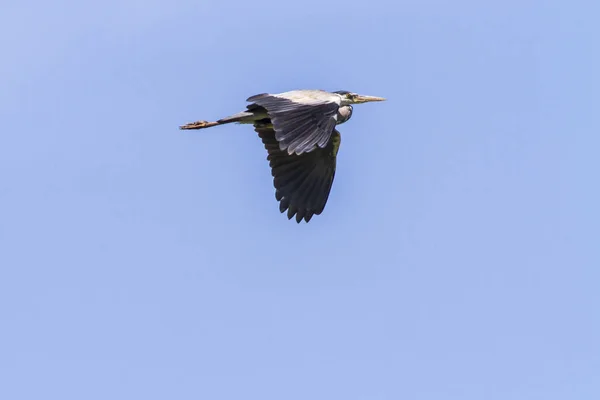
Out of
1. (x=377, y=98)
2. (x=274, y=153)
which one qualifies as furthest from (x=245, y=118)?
(x=377, y=98)

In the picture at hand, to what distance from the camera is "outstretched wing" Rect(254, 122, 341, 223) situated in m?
19.2

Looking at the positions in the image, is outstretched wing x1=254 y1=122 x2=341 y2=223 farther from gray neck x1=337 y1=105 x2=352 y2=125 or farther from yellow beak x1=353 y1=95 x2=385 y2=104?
yellow beak x1=353 y1=95 x2=385 y2=104

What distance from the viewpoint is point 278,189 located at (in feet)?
63.2

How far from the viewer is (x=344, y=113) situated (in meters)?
20.0

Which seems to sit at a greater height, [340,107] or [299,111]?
[340,107]

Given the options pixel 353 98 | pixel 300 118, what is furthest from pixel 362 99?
pixel 300 118

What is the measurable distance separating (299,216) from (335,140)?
4.04ft

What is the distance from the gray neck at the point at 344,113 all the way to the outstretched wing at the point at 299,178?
66 cm

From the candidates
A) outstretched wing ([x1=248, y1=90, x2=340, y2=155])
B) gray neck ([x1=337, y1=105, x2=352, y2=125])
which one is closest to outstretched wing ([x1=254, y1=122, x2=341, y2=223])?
gray neck ([x1=337, y1=105, x2=352, y2=125])

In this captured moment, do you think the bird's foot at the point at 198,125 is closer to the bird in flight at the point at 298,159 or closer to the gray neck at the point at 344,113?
the bird in flight at the point at 298,159

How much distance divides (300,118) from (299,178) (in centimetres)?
194

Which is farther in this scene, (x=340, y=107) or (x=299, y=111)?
(x=340, y=107)

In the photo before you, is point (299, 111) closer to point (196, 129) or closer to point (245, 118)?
point (245, 118)

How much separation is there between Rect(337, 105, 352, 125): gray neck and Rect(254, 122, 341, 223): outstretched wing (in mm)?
663
